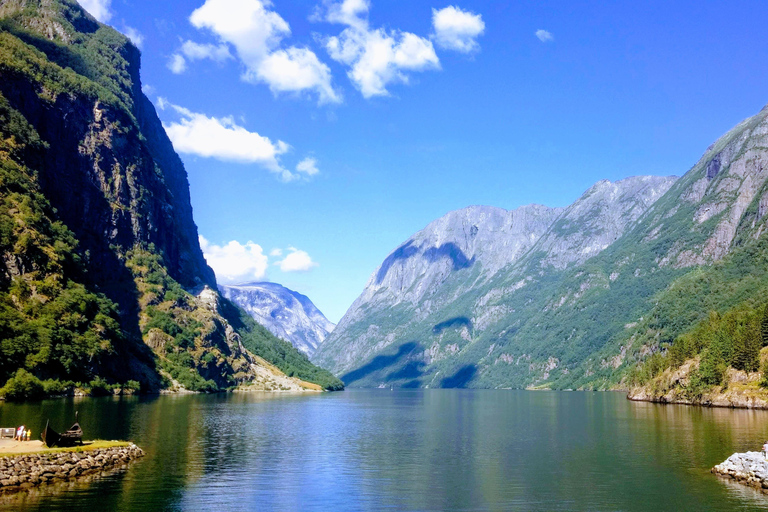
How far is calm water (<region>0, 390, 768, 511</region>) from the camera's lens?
49000 millimetres

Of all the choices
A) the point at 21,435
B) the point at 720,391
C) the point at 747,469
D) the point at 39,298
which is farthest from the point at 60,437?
the point at 720,391

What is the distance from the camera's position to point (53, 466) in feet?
182

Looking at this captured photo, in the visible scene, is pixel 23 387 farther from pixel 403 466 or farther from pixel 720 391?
pixel 720 391

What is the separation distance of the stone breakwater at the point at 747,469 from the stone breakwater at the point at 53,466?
201 ft

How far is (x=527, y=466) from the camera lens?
6788cm

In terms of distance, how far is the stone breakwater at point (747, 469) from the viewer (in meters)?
56.7

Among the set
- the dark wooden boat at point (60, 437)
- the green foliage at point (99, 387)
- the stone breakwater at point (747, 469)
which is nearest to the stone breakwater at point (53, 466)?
the dark wooden boat at point (60, 437)

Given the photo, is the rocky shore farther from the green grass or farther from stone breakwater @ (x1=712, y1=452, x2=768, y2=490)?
the green grass

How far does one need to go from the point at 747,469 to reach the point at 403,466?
1361 inches

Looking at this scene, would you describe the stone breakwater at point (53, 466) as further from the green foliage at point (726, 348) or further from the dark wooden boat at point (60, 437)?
the green foliage at point (726, 348)

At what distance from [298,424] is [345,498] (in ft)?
234

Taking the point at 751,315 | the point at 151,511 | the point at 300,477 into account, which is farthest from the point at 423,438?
the point at 751,315

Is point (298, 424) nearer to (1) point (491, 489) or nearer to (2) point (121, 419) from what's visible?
(2) point (121, 419)

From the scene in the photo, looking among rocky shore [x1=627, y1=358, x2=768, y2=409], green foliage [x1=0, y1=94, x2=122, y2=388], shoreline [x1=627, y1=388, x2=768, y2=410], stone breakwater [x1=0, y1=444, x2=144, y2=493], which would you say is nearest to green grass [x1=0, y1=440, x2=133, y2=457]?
stone breakwater [x1=0, y1=444, x2=144, y2=493]
